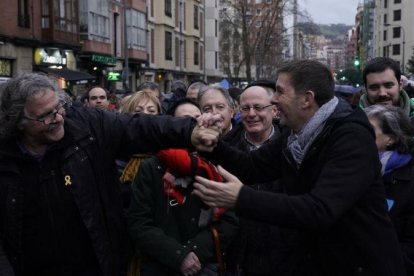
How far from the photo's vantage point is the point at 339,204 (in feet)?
9.63

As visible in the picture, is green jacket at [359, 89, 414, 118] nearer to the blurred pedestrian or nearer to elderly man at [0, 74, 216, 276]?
the blurred pedestrian

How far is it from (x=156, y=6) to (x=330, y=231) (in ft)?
151

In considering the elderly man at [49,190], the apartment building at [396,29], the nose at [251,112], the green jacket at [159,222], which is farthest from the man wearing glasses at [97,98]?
the apartment building at [396,29]

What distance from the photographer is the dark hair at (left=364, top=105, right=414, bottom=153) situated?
426cm

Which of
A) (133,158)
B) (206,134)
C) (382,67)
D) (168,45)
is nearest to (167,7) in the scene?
(168,45)

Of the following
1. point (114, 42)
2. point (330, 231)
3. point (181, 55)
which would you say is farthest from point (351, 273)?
point (181, 55)

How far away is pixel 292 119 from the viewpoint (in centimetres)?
332

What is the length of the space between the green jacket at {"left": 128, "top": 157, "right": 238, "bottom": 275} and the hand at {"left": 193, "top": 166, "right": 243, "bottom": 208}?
1224 mm

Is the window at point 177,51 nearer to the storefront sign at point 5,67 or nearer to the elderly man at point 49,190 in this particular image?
the storefront sign at point 5,67

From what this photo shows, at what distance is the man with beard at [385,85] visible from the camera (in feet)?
17.8

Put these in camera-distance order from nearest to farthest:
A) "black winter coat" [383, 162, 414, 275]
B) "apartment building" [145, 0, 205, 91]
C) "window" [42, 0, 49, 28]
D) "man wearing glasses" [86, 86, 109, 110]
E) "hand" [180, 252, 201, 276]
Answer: "black winter coat" [383, 162, 414, 275] → "hand" [180, 252, 201, 276] → "man wearing glasses" [86, 86, 109, 110] → "window" [42, 0, 49, 28] → "apartment building" [145, 0, 205, 91]

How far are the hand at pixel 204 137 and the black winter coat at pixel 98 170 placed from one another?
0.06 meters

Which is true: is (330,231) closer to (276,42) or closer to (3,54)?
(3,54)

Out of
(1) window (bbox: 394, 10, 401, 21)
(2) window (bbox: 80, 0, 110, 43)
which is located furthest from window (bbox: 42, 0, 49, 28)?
(1) window (bbox: 394, 10, 401, 21)
